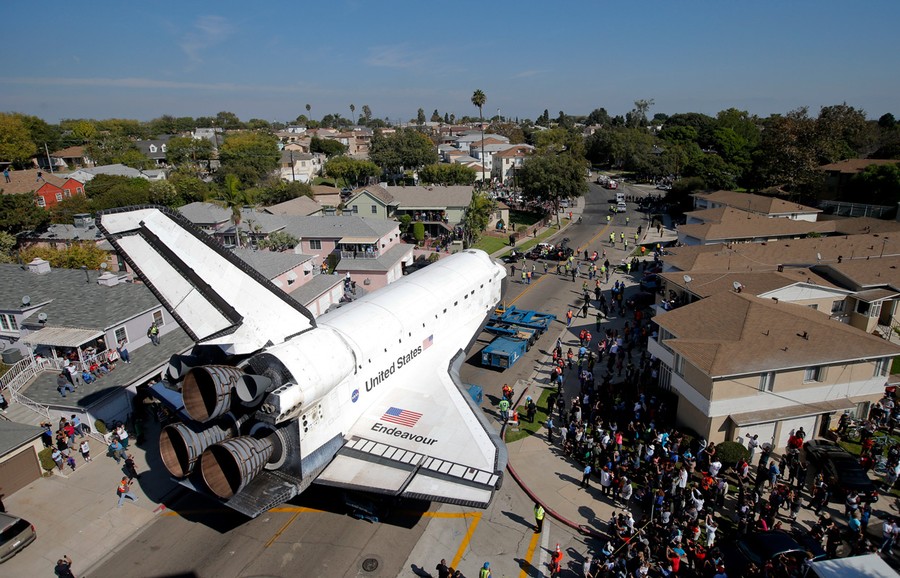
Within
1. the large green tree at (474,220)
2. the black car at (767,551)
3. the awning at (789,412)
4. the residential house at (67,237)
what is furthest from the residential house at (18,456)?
the large green tree at (474,220)

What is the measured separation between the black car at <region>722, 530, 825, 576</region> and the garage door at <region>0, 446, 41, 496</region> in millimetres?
27810

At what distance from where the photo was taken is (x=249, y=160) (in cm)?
10806

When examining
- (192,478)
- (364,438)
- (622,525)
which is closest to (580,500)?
(622,525)

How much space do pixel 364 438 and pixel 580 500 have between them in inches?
351

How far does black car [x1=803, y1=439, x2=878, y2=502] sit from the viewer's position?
1967 cm

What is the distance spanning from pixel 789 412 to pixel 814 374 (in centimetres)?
211

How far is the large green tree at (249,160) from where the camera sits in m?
101

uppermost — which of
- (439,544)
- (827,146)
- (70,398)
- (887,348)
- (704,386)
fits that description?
(827,146)

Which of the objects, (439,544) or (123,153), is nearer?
(439,544)

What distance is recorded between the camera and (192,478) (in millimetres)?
16766

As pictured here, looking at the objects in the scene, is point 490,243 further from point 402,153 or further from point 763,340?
point 402,153

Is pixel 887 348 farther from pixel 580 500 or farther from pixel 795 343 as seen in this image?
pixel 580 500

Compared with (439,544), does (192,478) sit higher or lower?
higher

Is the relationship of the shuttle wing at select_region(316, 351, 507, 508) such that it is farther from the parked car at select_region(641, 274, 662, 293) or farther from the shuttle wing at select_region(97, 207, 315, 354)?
the parked car at select_region(641, 274, 662, 293)
